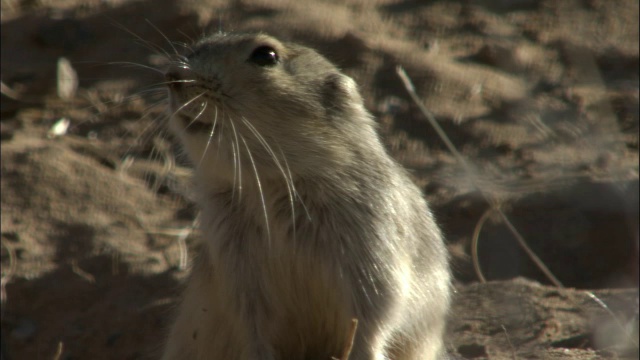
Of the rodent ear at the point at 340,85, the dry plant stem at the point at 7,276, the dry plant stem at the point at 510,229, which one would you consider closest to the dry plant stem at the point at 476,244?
the dry plant stem at the point at 510,229

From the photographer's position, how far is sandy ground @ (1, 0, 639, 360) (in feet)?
18.6

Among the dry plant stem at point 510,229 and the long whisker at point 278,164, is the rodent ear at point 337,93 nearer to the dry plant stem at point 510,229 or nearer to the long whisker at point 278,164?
the long whisker at point 278,164

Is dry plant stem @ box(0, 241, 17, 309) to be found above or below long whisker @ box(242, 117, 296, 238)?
below

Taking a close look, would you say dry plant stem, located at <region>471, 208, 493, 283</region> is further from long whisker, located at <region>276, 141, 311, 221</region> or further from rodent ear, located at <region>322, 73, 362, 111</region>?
long whisker, located at <region>276, 141, 311, 221</region>

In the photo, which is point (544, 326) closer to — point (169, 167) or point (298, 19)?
point (169, 167)

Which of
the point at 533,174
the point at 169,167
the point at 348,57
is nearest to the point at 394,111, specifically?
the point at 348,57

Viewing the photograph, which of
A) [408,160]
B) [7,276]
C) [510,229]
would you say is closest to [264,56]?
[510,229]

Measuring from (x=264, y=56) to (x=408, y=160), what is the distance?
2950 millimetres

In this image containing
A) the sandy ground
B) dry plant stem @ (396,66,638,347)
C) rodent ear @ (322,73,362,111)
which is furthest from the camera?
the sandy ground

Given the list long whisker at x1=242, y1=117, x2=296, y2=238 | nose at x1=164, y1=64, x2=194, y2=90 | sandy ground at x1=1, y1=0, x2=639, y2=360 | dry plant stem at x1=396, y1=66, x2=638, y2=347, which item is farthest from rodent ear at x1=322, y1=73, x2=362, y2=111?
dry plant stem at x1=396, y1=66, x2=638, y2=347

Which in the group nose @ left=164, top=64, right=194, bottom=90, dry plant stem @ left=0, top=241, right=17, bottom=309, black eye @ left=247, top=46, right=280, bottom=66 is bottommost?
dry plant stem @ left=0, top=241, right=17, bottom=309

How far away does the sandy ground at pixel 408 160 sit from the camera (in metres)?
5.67

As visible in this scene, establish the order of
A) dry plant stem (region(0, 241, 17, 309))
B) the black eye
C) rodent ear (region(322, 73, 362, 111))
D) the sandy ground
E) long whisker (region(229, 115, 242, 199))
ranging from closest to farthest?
long whisker (region(229, 115, 242, 199)) < the black eye < rodent ear (region(322, 73, 362, 111)) < the sandy ground < dry plant stem (region(0, 241, 17, 309))

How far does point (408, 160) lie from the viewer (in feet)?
23.0
